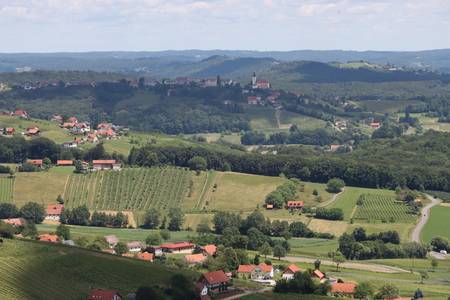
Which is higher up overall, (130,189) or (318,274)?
(318,274)

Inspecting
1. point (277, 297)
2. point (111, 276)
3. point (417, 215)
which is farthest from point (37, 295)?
point (417, 215)

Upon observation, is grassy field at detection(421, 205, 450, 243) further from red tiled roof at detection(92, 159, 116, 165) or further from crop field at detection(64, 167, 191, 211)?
red tiled roof at detection(92, 159, 116, 165)

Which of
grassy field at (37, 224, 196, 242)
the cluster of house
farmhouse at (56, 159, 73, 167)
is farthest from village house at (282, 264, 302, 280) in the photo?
farmhouse at (56, 159, 73, 167)

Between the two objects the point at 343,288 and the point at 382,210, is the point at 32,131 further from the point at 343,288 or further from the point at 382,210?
the point at 343,288

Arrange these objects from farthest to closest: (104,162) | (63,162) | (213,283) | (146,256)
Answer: (63,162), (104,162), (146,256), (213,283)

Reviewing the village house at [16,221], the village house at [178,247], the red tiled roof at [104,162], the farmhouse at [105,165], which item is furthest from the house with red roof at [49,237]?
the red tiled roof at [104,162]

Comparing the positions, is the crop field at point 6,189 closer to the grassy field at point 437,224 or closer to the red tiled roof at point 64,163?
the red tiled roof at point 64,163

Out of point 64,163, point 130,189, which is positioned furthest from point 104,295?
point 64,163
